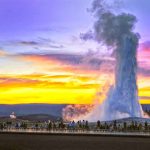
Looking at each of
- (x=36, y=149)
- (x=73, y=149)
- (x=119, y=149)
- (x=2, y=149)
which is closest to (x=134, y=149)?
(x=119, y=149)

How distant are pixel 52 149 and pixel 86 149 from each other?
314 inches

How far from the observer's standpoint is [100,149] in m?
146

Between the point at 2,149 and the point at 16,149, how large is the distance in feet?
14.4

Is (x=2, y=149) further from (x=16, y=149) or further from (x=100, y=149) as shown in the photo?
(x=100, y=149)

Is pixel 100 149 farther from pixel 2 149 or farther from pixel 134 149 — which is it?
pixel 2 149

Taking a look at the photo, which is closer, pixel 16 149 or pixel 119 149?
pixel 16 149

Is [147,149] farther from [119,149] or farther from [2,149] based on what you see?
[2,149]

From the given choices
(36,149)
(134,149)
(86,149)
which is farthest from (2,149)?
(134,149)

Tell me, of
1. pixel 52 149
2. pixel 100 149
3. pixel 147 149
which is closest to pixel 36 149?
pixel 52 149

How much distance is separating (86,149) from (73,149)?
10.8 ft

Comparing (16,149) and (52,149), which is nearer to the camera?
(16,149)

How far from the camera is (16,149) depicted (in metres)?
131

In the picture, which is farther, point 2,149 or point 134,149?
point 134,149

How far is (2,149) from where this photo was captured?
127688 millimetres
